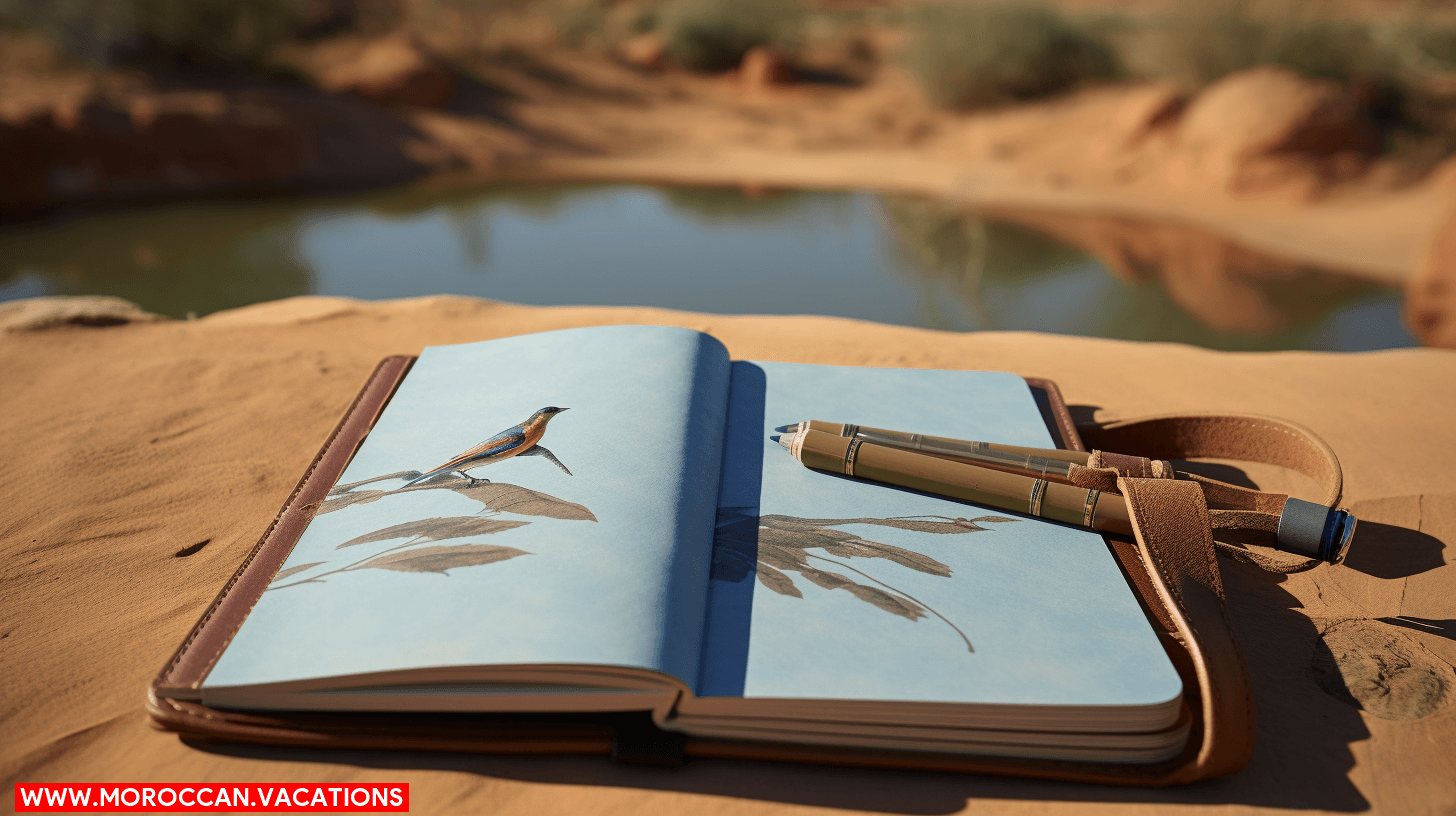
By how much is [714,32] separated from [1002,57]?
215 inches

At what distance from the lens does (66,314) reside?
275cm

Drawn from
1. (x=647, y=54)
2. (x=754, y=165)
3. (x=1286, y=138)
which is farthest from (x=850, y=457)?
(x=647, y=54)

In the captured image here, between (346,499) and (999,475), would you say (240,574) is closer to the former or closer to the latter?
(346,499)

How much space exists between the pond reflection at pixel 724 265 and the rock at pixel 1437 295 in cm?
15

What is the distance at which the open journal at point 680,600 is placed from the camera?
1112 millimetres

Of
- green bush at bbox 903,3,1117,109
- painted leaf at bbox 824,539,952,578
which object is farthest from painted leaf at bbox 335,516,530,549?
green bush at bbox 903,3,1117,109

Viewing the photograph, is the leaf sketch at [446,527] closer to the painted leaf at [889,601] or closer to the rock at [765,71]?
the painted leaf at [889,601]

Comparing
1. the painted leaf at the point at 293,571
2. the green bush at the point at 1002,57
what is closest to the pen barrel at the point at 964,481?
the painted leaf at the point at 293,571

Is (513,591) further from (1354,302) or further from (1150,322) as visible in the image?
(1354,302)

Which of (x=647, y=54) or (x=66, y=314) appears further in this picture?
(x=647, y=54)

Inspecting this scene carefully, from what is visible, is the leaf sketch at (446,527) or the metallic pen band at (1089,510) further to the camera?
the metallic pen band at (1089,510)

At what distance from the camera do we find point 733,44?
15281mm

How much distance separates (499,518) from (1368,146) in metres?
10.9

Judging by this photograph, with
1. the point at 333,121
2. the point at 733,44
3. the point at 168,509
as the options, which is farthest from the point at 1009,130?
the point at 168,509
